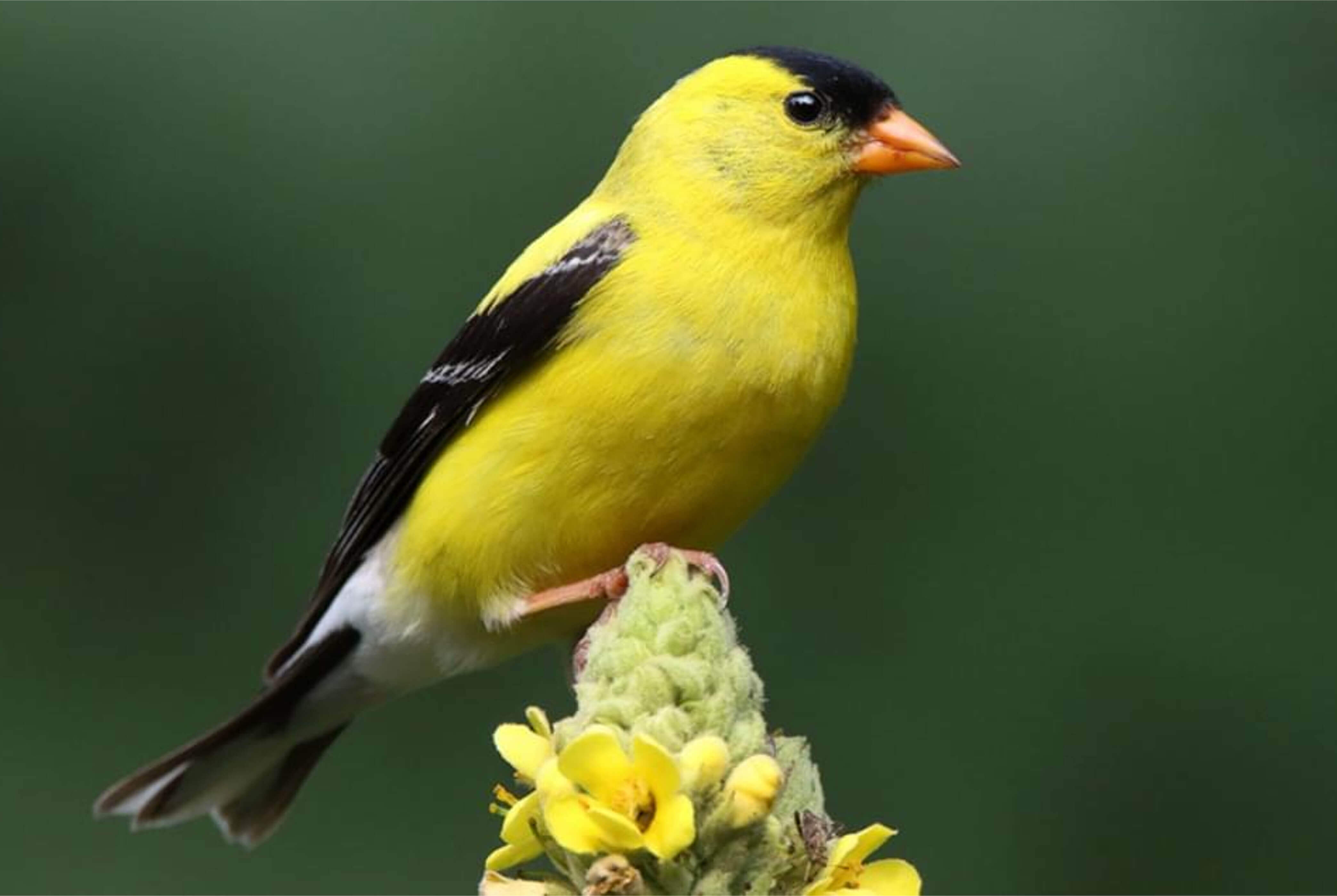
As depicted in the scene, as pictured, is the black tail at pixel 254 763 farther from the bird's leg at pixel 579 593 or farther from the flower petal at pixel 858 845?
the flower petal at pixel 858 845

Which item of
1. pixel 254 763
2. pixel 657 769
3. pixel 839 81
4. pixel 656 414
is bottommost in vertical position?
pixel 254 763

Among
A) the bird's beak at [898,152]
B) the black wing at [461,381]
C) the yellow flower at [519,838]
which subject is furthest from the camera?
the bird's beak at [898,152]

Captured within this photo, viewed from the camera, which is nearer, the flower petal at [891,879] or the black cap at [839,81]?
the flower petal at [891,879]

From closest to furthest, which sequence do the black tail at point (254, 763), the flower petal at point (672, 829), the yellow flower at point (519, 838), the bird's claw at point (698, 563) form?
the flower petal at point (672, 829)
the yellow flower at point (519, 838)
the bird's claw at point (698, 563)
the black tail at point (254, 763)

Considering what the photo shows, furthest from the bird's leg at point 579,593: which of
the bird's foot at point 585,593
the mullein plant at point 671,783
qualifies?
the mullein plant at point 671,783

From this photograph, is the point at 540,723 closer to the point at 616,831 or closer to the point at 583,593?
the point at 616,831

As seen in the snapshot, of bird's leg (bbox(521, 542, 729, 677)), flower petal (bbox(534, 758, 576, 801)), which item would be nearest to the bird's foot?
bird's leg (bbox(521, 542, 729, 677))

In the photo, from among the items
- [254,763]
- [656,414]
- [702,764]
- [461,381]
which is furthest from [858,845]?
[254,763]
